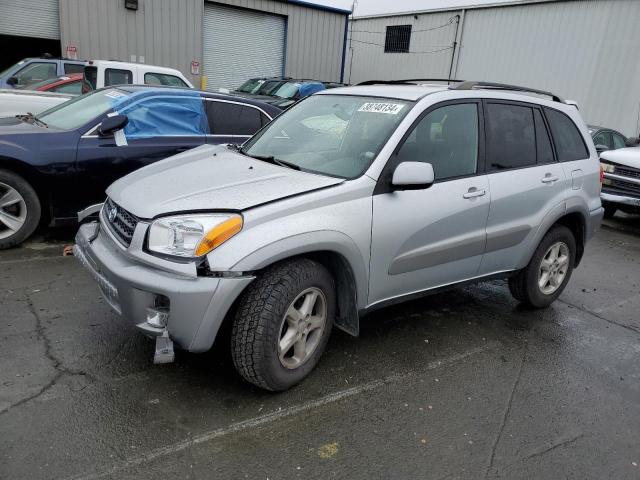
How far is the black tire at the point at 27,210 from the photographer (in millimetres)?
4840

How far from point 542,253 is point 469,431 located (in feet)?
6.61

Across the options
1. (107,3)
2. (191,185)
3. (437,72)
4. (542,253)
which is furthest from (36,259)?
(437,72)

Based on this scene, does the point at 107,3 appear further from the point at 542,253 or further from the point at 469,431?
the point at 469,431

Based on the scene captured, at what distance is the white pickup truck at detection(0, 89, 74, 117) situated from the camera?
7.57 meters

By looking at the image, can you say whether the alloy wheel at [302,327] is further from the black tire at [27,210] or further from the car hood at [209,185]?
the black tire at [27,210]

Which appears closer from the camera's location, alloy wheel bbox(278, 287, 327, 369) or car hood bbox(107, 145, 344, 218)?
car hood bbox(107, 145, 344, 218)

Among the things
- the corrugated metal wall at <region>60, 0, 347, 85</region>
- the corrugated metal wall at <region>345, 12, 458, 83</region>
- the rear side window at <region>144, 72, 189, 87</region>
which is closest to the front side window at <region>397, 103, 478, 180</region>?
the rear side window at <region>144, 72, 189, 87</region>

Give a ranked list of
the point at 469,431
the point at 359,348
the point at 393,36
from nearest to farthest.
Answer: the point at 469,431, the point at 359,348, the point at 393,36

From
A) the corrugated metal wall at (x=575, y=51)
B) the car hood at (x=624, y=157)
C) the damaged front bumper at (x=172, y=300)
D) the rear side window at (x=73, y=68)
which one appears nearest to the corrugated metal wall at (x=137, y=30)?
the rear side window at (x=73, y=68)

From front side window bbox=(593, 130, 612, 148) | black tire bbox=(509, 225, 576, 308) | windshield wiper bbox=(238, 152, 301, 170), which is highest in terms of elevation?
windshield wiper bbox=(238, 152, 301, 170)

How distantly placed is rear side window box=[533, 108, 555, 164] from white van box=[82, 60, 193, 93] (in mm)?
6573

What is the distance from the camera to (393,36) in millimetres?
23828

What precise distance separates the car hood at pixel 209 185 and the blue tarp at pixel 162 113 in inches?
82.5

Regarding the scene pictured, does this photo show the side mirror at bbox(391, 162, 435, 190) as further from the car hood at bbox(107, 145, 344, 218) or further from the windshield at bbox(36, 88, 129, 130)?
the windshield at bbox(36, 88, 129, 130)
